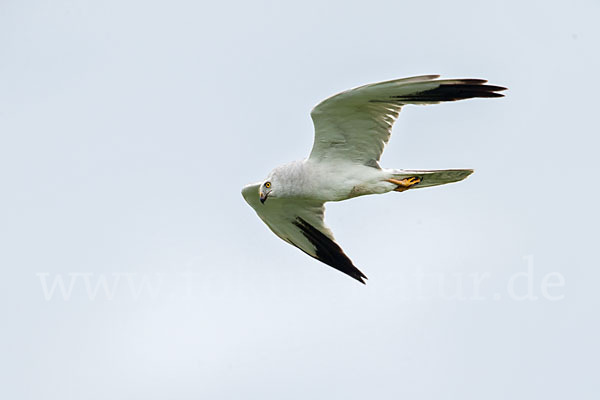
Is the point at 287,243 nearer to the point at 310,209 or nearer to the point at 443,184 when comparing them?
the point at 310,209

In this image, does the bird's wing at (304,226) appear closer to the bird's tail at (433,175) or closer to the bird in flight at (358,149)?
the bird in flight at (358,149)

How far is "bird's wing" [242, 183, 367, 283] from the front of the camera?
1547 centimetres

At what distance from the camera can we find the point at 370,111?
13.5m

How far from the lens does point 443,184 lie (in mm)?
14133

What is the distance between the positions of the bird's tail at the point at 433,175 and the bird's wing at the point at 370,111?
0.43 meters

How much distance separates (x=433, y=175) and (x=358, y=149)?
1.10 m

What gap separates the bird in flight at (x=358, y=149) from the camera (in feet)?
41.6

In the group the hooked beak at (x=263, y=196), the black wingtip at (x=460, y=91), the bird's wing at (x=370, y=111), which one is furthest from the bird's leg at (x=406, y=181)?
the hooked beak at (x=263, y=196)

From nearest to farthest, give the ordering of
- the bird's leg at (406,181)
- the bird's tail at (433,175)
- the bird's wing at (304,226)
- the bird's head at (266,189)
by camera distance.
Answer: the bird's tail at (433,175)
the bird's leg at (406,181)
the bird's head at (266,189)
the bird's wing at (304,226)

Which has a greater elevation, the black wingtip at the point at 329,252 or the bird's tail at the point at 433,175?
the bird's tail at the point at 433,175

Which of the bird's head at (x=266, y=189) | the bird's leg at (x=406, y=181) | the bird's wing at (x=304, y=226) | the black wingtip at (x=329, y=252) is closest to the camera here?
the bird's leg at (x=406, y=181)

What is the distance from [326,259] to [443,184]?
2.59 metres

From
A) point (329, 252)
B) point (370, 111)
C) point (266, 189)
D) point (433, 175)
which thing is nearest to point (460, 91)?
point (370, 111)

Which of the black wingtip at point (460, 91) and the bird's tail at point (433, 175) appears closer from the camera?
the black wingtip at point (460, 91)
